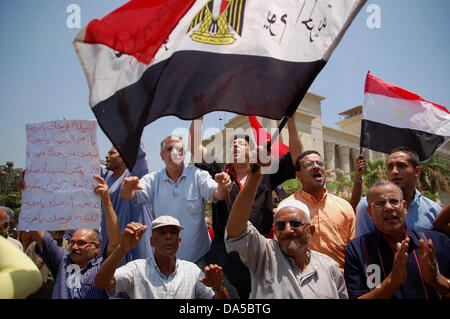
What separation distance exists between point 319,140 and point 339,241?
98.8 ft

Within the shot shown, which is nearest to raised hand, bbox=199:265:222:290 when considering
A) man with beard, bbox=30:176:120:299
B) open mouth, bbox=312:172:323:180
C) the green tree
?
man with beard, bbox=30:176:120:299

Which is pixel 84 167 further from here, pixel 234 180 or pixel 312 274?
pixel 312 274

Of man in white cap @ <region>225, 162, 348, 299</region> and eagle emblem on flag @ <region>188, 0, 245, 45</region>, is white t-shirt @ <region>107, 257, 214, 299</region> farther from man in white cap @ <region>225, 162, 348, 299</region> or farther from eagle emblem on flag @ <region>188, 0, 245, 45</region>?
eagle emblem on flag @ <region>188, 0, 245, 45</region>

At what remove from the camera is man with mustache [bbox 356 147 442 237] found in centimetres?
311

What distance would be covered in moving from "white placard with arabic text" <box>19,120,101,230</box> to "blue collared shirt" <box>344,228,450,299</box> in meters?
2.07

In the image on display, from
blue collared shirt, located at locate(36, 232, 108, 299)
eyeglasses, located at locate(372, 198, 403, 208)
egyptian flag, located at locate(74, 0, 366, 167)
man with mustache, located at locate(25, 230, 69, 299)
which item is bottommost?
man with mustache, located at locate(25, 230, 69, 299)

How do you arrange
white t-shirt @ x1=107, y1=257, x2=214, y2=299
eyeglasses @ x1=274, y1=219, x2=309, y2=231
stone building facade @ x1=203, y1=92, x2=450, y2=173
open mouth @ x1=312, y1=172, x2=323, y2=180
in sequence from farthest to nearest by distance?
stone building facade @ x1=203, y1=92, x2=450, y2=173 < open mouth @ x1=312, y1=172, x2=323, y2=180 < white t-shirt @ x1=107, y1=257, x2=214, y2=299 < eyeglasses @ x1=274, y1=219, x2=309, y2=231

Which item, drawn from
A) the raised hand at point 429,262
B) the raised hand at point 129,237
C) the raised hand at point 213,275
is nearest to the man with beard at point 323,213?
the raised hand at point 429,262

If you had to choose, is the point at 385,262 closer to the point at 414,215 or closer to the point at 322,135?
the point at 414,215

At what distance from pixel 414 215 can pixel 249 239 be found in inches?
73.3

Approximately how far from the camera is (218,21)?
282 centimetres

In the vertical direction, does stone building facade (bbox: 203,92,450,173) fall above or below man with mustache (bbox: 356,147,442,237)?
below

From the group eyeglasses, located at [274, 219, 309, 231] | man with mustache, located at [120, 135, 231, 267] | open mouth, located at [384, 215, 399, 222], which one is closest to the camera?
eyeglasses, located at [274, 219, 309, 231]

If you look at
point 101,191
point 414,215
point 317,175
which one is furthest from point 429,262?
point 101,191
